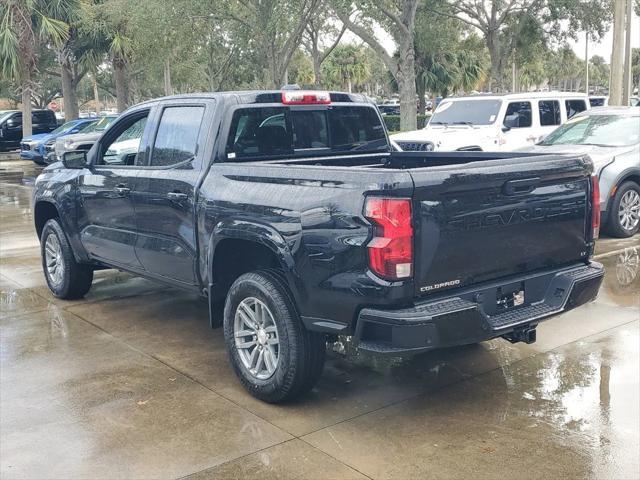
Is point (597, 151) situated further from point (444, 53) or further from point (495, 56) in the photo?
point (444, 53)

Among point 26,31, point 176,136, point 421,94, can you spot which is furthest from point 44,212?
point 421,94

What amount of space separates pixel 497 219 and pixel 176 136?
2.54 metres

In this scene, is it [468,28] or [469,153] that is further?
[468,28]

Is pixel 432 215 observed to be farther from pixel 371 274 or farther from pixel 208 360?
pixel 208 360

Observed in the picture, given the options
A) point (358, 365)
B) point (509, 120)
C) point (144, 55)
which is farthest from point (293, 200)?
point (144, 55)

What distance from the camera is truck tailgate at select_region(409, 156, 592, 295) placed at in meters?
3.84

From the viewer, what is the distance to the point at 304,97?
541 centimetres

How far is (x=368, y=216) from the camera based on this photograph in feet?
12.5

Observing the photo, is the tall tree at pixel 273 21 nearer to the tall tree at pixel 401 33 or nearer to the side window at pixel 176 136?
the tall tree at pixel 401 33

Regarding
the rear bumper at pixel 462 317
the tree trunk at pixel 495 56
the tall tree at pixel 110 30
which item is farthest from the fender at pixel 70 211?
the tree trunk at pixel 495 56

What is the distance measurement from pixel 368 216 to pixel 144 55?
78.8 ft

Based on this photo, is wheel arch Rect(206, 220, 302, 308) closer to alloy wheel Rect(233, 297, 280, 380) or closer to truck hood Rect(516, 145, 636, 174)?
alloy wheel Rect(233, 297, 280, 380)

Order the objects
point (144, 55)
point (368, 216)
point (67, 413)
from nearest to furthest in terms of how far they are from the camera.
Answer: point (368, 216), point (67, 413), point (144, 55)

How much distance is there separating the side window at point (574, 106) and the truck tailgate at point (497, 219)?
35.3 ft
